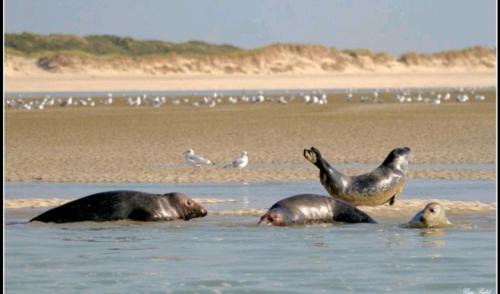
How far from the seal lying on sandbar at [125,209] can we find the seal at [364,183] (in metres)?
1.35

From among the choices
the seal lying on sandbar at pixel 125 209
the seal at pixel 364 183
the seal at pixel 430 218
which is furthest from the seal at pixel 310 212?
the seal at pixel 364 183

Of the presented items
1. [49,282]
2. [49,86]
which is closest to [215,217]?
[49,282]

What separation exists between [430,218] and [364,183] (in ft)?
6.58

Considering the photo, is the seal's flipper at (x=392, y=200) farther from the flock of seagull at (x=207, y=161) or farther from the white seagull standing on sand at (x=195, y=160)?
the white seagull standing on sand at (x=195, y=160)

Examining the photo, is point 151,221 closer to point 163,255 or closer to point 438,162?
point 163,255

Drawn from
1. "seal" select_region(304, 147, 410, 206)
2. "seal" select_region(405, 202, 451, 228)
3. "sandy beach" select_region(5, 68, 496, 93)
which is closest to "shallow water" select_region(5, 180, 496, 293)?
"seal" select_region(405, 202, 451, 228)

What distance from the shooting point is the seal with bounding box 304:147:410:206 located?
41.8ft

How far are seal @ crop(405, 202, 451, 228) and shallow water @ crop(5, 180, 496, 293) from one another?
0.41 ft

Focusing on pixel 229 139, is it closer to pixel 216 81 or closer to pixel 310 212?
pixel 310 212

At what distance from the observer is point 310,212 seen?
37.2ft

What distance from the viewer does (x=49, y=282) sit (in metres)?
8.31

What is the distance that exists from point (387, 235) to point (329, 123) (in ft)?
61.7

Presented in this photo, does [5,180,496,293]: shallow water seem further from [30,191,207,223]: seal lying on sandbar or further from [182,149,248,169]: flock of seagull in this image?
[182,149,248,169]: flock of seagull

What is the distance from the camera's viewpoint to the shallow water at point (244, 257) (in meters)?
8.19
